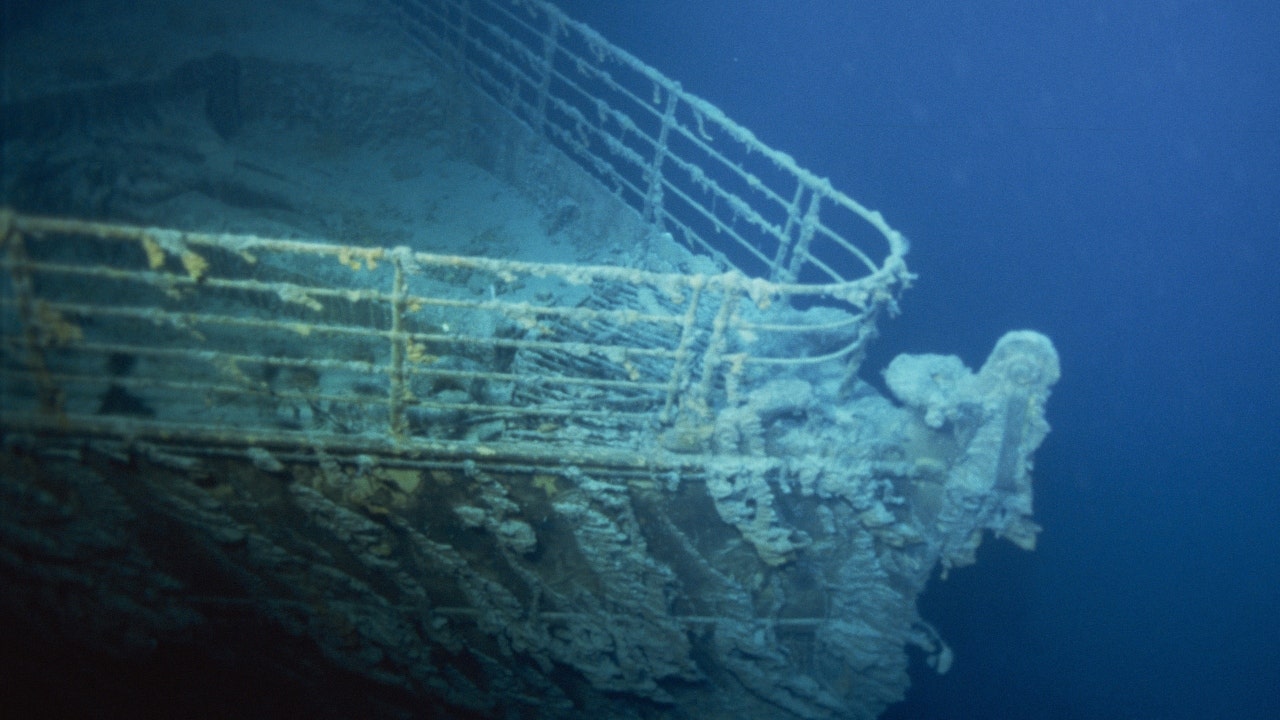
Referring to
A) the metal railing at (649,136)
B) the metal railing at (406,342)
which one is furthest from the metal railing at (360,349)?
the metal railing at (649,136)

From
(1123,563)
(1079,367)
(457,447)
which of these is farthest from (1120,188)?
(457,447)

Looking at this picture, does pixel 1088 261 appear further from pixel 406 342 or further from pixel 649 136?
pixel 406 342

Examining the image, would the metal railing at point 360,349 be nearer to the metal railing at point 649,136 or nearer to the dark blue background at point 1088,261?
the metal railing at point 649,136

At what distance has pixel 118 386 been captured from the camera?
11.2 ft

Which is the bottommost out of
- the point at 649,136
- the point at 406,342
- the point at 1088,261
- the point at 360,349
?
the point at 406,342

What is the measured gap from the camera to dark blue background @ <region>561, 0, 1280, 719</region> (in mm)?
12695

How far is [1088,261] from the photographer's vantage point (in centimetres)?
1959

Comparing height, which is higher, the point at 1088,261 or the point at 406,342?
the point at 1088,261

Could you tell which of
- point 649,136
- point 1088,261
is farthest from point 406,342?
point 1088,261

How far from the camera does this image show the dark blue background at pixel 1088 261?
12695 mm

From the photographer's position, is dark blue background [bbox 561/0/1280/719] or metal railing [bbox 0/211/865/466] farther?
dark blue background [bbox 561/0/1280/719]

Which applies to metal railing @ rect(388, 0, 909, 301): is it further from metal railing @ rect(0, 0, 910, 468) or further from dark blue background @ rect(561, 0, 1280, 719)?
dark blue background @ rect(561, 0, 1280, 719)

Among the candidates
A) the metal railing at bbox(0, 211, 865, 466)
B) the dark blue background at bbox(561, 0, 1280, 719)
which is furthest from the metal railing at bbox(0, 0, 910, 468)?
the dark blue background at bbox(561, 0, 1280, 719)

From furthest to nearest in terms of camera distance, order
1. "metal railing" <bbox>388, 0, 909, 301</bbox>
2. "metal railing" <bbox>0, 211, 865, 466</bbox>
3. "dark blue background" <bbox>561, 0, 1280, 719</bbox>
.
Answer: "dark blue background" <bbox>561, 0, 1280, 719</bbox>, "metal railing" <bbox>388, 0, 909, 301</bbox>, "metal railing" <bbox>0, 211, 865, 466</bbox>
